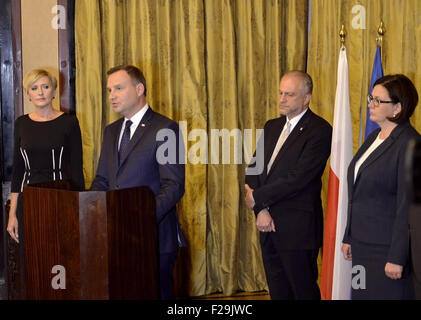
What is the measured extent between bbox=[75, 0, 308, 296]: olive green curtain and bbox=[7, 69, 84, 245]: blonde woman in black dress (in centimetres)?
87

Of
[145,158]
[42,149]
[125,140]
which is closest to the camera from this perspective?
[145,158]

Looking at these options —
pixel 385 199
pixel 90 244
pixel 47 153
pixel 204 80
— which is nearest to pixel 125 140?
pixel 90 244

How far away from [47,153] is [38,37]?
4.23 feet

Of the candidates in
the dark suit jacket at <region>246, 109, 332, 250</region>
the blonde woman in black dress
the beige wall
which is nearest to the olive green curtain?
the beige wall

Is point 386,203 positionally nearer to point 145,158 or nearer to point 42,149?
point 145,158

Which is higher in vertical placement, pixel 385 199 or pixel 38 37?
pixel 38 37

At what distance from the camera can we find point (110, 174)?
9.02 ft

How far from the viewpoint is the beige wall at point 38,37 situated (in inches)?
166

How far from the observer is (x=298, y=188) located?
10.4 feet

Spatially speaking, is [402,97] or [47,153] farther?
[47,153]

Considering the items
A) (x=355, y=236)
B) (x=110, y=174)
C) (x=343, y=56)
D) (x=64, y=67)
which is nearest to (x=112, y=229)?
(x=110, y=174)

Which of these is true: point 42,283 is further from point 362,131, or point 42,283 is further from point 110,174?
point 362,131

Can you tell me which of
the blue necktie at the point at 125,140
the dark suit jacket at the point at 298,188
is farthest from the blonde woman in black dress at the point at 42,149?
the dark suit jacket at the point at 298,188

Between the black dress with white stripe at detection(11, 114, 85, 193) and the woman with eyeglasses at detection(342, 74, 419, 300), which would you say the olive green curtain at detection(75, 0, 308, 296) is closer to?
the black dress with white stripe at detection(11, 114, 85, 193)
